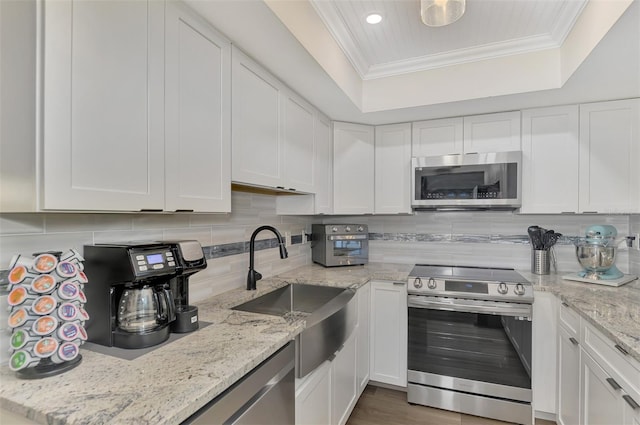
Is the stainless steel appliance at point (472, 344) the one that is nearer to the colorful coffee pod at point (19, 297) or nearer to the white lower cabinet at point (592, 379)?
the white lower cabinet at point (592, 379)

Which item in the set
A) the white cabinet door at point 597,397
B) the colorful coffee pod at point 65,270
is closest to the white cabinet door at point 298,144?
the colorful coffee pod at point 65,270

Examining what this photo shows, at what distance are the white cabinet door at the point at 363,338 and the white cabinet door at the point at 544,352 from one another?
109cm

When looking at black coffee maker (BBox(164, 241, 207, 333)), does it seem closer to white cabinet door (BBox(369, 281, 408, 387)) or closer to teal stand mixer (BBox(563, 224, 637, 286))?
white cabinet door (BBox(369, 281, 408, 387))

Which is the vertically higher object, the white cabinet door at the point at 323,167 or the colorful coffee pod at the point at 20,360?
the white cabinet door at the point at 323,167

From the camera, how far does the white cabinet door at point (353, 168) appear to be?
2.73 metres

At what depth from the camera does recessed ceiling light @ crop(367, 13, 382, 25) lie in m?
1.78

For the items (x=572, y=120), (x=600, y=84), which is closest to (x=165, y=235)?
(x=600, y=84)

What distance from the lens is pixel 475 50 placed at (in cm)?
213

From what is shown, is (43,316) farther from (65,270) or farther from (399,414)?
(399,414)

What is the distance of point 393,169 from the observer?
110 inches

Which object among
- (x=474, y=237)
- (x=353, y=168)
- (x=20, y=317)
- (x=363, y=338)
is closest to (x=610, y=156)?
(x=474, y=237)

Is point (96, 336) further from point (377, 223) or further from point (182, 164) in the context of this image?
point (377, 223)

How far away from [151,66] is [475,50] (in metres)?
2.00

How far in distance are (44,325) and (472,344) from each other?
7.48 feet
